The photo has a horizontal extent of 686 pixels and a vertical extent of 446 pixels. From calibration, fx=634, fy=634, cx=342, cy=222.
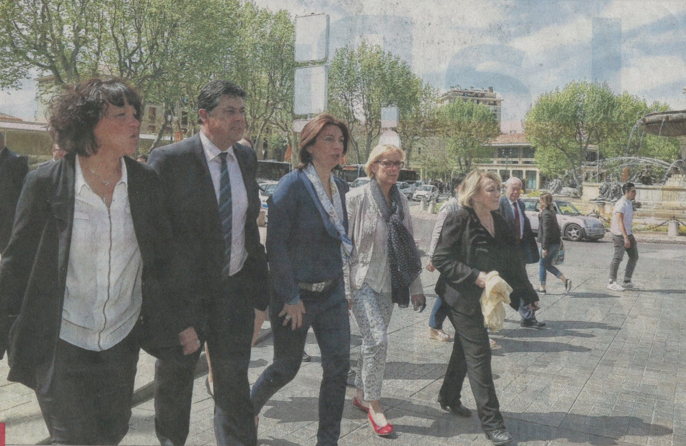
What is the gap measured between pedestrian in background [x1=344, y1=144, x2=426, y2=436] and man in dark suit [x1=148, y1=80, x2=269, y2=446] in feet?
3.31

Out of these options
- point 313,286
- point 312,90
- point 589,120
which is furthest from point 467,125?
point 313,286

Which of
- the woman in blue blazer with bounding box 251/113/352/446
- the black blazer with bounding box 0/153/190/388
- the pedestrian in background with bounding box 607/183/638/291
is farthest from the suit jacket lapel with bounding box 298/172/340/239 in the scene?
the pedestrian in background with bounding box 607/183/638/291

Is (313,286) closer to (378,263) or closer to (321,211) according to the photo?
(321,211)

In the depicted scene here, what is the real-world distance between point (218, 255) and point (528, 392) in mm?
2803

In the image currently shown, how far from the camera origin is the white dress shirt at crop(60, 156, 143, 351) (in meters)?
2.16

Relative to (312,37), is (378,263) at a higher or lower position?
lower

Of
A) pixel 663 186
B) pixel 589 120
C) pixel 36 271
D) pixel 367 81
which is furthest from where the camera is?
pixel 589 120

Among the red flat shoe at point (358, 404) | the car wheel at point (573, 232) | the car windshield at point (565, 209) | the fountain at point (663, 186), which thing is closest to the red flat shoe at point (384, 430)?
the red flat shoe at point (358, 404)

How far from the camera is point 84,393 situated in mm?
2172

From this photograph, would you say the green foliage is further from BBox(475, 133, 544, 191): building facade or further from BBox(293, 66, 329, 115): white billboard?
BBox(293, 66, 329, 115): white billboard

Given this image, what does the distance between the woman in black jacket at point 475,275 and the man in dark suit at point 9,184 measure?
8.19 ft

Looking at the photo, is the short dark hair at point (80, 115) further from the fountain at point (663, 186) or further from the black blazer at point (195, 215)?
the fountain at point (663, 186)

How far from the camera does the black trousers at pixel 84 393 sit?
212 cm

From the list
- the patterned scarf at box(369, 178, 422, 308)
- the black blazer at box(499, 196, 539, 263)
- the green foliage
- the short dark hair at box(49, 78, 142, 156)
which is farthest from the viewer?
the green foliage
